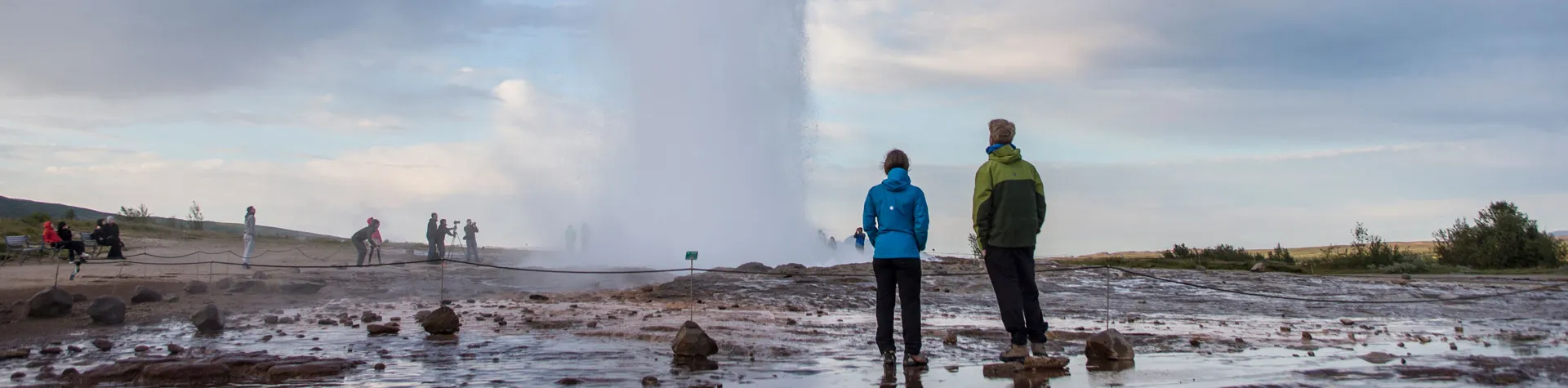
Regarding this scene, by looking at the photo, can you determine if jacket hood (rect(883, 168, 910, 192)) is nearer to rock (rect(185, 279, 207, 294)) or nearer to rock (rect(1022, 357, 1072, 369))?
rock (rect(1022, 357, 1072, 369))

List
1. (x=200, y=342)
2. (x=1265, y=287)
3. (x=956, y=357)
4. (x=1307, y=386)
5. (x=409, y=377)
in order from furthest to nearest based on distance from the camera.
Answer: (x=1265, y=287) → (x=200, y=342) → (x=956, y=357) → (x=409, y=377) → (x=1307, y=386)

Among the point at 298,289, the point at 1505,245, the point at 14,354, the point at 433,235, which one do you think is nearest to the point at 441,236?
the point at 433,235

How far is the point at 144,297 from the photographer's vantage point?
16.1 meters

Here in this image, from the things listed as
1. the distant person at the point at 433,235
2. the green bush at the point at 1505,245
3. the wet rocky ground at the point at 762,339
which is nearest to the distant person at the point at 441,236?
the distant person at the point at 433,235

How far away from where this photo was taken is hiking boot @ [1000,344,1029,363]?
27.3ft

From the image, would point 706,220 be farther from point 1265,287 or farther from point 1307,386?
point 1307,386

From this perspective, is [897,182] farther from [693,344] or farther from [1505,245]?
[1505,245]

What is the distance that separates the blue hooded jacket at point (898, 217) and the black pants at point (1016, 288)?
0.57m

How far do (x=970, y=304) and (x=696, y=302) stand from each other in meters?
4.62

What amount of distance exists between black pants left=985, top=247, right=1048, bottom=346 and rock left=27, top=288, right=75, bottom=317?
39.7 ft

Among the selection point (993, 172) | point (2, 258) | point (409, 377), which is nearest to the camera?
point (409, 377)

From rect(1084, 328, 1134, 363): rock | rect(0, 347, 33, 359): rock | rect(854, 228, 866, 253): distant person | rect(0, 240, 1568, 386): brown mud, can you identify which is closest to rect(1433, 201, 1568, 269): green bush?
rect(0, 240, 1568, 386): brown mud

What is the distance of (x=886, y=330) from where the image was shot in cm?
852

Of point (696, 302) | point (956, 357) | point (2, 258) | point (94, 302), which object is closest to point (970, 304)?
point (696, 302)
